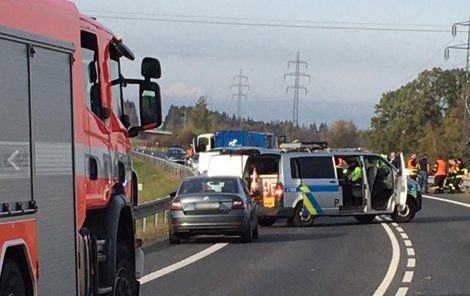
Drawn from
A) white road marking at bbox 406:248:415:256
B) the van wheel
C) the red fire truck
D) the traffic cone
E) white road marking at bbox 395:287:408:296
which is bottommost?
the van wheel

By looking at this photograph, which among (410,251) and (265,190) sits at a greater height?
(265,190)

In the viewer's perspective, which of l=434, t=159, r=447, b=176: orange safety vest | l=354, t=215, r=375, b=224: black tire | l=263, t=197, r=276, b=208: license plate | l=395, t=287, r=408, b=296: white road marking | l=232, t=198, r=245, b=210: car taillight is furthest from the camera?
l=434, t=159, r=447, b=176: orange safety vest

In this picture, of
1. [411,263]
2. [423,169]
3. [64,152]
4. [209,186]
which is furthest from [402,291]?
[423,169]

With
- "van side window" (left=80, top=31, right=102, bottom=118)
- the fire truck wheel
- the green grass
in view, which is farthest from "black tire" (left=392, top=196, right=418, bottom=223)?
"van side window" (left=80, top=31, right=102, bottom=118)

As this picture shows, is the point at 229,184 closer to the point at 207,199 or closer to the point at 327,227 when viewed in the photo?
the point at 207,199

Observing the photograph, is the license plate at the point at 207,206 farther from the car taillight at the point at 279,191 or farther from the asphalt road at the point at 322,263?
the car taillight at the point at 279,191

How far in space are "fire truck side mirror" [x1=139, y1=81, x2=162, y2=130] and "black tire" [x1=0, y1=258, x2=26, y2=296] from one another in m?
3.63

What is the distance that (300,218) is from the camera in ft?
90.6

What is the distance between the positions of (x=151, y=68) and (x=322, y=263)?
8313 mm

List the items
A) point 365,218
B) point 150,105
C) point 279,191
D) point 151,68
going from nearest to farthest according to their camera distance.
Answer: point 151,68 < point 150,105 < point 279,191 < point 365,218

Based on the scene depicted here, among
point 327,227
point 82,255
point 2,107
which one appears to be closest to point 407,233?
point 327,227

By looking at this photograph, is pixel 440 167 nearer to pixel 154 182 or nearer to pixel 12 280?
pixel 154 182

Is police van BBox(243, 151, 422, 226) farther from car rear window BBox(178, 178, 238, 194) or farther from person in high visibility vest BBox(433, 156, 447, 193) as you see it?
person in high visibility vest BBox(433, 156, 447, 193)

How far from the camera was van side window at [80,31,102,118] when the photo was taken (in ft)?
29.8
